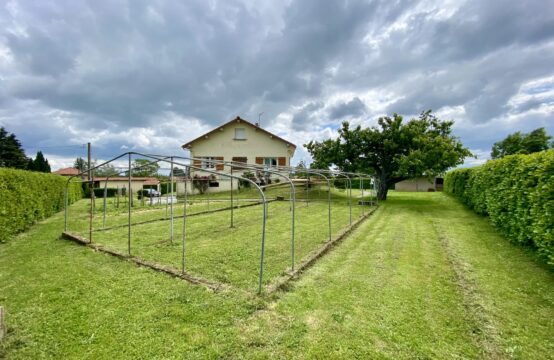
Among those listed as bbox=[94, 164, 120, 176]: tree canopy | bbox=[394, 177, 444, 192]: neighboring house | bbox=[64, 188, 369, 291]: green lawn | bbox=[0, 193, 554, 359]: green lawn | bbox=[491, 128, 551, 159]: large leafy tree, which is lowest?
bbox=[0, 193, 554, 359]: green lawn

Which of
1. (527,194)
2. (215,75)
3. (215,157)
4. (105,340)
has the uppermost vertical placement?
(215,75)

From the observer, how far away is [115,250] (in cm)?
533

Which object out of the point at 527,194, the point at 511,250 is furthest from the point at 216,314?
the point at 527,194

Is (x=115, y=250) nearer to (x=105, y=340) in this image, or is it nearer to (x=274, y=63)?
(x=105, y=340)

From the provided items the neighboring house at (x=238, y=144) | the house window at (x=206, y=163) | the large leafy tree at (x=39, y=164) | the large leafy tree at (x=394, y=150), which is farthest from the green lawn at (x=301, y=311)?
the large leafy tree at (x=39, y=164)

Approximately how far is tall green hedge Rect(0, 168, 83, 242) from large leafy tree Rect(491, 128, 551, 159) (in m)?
48.1

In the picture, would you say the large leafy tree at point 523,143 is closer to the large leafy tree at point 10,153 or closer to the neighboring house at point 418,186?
the neighboring house at point 418,186

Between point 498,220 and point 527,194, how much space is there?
2.19 m

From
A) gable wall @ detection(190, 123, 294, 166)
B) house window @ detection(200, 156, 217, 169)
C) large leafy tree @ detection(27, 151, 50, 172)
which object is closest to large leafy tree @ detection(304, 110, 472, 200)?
gable wall @ detection(190, 123, 294, 166)

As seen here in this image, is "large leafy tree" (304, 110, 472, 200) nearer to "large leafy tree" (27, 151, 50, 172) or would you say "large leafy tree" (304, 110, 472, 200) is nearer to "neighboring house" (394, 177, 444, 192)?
"neighboring house" (394, 177, 444, 192)

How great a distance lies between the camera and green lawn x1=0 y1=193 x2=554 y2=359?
2.35 metres

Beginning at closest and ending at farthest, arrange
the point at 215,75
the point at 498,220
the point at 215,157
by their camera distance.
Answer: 1. the point at 498,220
2. the point at 215,75
3. the point at 215,157

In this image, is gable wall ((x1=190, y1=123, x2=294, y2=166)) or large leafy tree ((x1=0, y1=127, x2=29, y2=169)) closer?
gable wall ((x1=190, y1=123, x2=294, y2=166))

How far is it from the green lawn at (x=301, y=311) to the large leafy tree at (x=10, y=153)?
40197 millimetres
